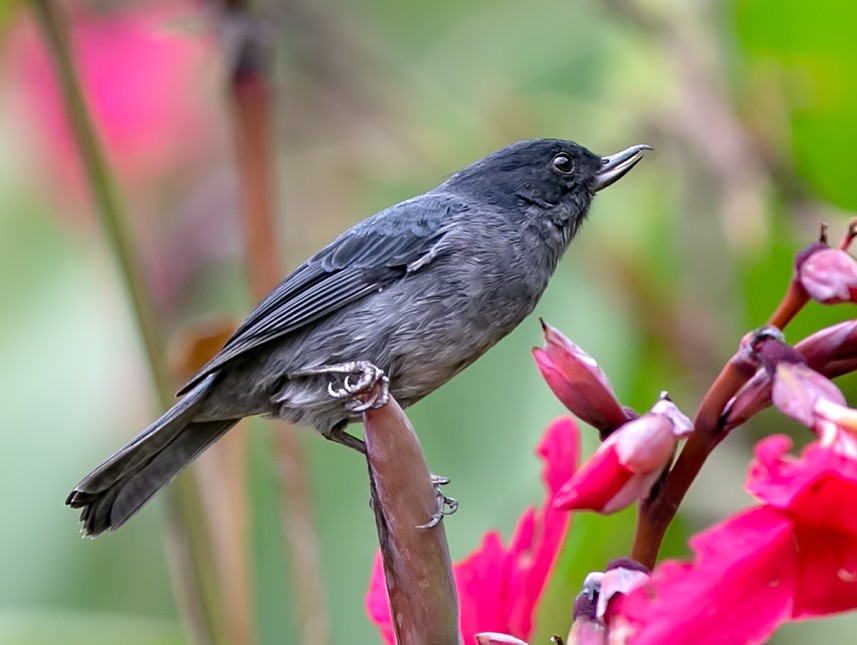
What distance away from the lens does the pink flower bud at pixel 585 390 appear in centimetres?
139

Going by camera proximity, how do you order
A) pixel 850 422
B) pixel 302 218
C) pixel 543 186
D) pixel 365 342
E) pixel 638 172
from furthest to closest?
1. pixel 302 218
2. pixel 638 172
3. pixel 543 186
4. pixel 365 342
5. pixel 850 422

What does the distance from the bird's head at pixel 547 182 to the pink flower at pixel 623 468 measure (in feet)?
4.88

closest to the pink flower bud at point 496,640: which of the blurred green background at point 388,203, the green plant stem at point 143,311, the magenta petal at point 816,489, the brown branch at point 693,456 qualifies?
the brown branch at point 693,456

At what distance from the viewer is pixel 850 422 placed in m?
1.20

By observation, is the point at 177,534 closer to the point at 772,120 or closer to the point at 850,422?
the point at 850,422

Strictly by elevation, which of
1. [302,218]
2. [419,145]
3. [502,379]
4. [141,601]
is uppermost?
[419,145]

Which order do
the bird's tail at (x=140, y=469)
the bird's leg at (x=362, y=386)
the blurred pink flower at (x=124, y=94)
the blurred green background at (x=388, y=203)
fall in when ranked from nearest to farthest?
the bird's leg at (x=362, y=386), the bird's tail at (x=140, y=469), the blurred green background at (x=388, y=203), the blurred pink flower at (x=124, y=94)

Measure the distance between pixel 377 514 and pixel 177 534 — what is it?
2.50 feet

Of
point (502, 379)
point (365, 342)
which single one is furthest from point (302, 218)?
point (365, 342)

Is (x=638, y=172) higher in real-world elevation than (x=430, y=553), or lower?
lower

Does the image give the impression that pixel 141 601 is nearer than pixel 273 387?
No

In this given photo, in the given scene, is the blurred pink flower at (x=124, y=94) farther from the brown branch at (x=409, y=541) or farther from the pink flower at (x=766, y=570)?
the pink flower at (x=766, y=570)

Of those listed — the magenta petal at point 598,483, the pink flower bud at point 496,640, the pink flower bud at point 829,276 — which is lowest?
the pink flower bud at point 496,640

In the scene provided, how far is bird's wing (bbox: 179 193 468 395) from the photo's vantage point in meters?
2.67
